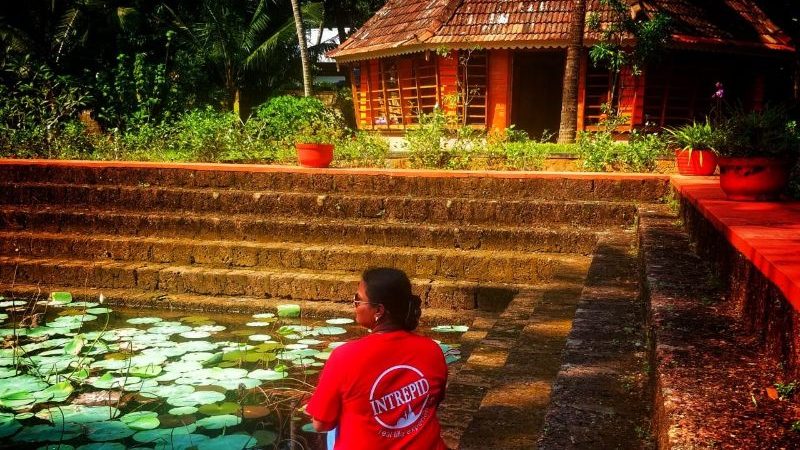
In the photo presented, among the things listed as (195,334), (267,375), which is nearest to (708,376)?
(267,375)

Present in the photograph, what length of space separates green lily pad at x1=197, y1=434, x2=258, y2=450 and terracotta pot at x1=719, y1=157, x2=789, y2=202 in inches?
131

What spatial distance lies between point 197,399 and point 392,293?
2370 mm

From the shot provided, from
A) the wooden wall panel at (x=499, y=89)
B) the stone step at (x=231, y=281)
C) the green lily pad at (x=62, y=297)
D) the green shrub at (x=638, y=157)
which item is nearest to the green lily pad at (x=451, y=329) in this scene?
the stone step at (x=231, y=281)

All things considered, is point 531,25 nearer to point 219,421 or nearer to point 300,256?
point 300,256

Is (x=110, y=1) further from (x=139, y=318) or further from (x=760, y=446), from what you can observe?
(x=760, y=446)

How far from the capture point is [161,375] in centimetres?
436

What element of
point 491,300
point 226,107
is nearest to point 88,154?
point 491,300

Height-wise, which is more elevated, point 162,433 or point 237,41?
point 237,41

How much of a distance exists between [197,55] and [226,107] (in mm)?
1976

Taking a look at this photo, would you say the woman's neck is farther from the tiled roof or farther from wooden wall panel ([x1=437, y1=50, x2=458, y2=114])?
wooden wall panel ([x1=437, y1=50, x2=458, y2=114])

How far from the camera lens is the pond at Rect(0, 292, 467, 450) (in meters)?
3.47

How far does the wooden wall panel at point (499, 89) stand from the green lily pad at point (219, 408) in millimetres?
12701

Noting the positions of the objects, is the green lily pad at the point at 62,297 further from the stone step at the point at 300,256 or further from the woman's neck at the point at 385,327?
the woman's neck at the point at 385,327

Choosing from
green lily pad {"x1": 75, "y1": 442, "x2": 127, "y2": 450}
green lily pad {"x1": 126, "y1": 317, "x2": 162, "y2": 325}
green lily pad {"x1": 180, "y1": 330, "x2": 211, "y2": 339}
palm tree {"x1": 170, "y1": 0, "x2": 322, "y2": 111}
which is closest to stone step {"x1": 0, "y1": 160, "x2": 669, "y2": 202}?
green lily pad {"x1": 126, "y1": 317, "x2": 162, "y2": 325}
